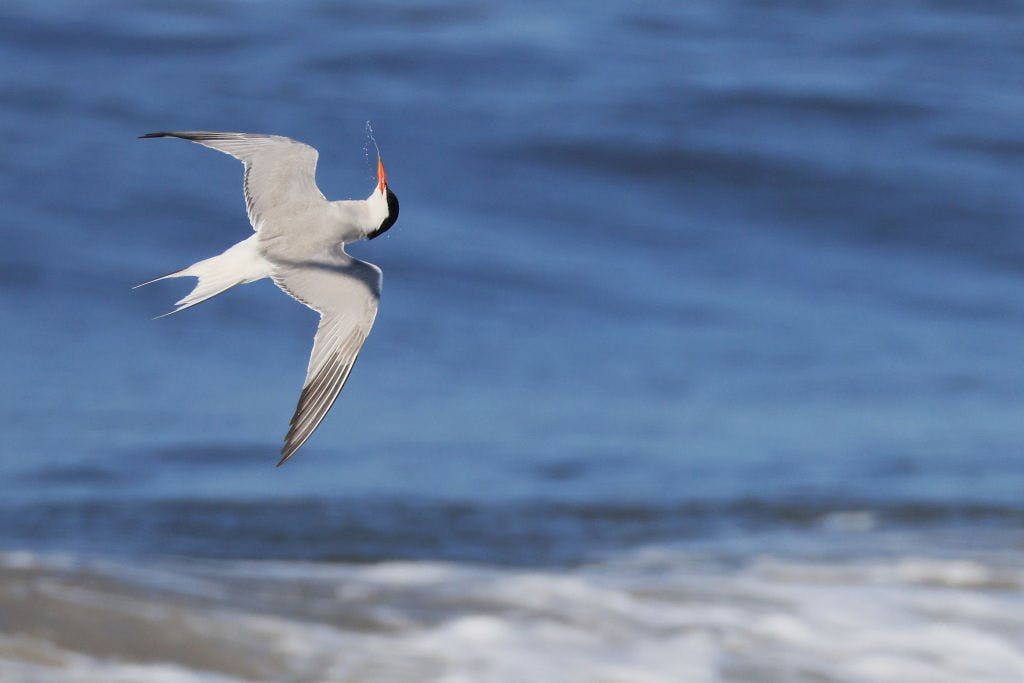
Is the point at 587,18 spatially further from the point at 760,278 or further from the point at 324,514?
the point at 324,514

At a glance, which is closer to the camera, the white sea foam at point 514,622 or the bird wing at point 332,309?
the bird wing at point 332,309

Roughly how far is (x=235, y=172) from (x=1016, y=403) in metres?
8.30

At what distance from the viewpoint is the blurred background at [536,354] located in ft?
27.4

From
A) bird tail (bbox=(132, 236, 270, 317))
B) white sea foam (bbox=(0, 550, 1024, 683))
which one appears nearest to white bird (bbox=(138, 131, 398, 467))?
bird tail (bbox=(132, 236, 270, 317))

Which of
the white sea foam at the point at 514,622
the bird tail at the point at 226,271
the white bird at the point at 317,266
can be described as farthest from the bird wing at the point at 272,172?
the white sea foam at the point at 514,622

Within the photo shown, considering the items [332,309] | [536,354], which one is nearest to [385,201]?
[332,309]

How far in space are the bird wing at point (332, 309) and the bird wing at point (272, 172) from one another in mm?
274

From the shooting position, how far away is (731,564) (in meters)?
9.64

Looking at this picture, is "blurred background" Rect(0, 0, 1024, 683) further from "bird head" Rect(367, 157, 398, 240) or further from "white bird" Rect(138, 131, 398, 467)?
"bird head" Rect(367, 157, 398, 240)

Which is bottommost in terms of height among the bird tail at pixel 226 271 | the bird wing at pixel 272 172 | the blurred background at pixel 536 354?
the bird tail at pixel 226 271

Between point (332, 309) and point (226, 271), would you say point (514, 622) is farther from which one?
point (226, 271)

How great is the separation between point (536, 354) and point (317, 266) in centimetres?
1002

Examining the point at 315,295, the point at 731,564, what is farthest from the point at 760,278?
the point at 315,295

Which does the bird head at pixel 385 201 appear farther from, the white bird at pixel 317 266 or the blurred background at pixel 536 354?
the blurred background at pixel 536 354
